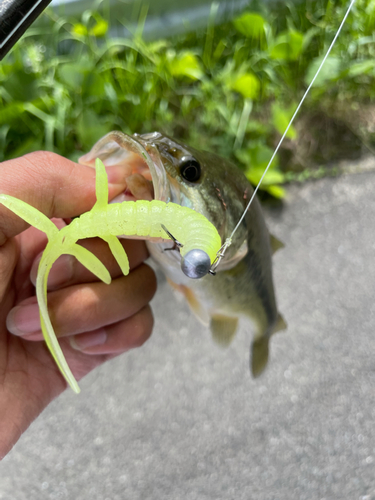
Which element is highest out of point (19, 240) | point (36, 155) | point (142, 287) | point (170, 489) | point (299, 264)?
point (36, 155)

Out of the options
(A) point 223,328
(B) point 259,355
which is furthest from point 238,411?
(A) point 223,328

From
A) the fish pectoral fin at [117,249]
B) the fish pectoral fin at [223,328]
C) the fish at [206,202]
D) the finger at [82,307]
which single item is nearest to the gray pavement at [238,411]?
the fish pectoral fin at [223,328]

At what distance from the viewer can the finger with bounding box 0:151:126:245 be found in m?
0.54

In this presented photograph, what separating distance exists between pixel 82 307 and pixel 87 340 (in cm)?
12

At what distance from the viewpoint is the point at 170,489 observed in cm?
95

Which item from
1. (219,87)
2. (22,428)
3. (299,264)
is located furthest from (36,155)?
(219,87)

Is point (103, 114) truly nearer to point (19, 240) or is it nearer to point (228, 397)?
point (19, 240)

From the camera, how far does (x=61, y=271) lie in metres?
0.64

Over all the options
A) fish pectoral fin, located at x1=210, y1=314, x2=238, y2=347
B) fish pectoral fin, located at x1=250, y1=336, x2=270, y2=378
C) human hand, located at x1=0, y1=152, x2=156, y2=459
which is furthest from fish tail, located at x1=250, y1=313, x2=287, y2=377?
human hand, located at x1=0, y1=152, x2=156, y2=459

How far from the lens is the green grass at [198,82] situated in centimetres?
130

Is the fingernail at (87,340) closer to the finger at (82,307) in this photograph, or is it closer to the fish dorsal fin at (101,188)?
the finger at (82,307)

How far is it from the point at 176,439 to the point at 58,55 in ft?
4.71

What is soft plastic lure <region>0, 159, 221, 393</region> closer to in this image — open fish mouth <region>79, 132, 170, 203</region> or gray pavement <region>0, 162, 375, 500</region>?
open fish mouth <region>79, 132, 170, 203</region>

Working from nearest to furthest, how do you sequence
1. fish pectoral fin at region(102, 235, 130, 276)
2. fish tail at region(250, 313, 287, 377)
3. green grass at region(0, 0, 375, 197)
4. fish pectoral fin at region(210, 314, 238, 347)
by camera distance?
fish pectoral fin at region(102, 235, 130, 276), fish pectoral fin at region(210, 314, 238, 347), fish tail at region(250, 313, 287, 377), green grass at region(0, 0, 375, 197)
